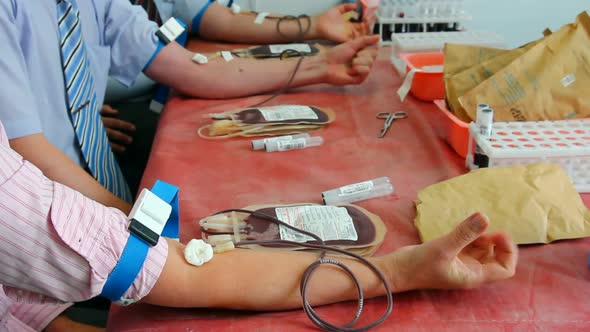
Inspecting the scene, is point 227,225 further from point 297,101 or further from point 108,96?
point 108,96

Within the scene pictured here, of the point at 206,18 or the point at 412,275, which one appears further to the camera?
the point at 206,18

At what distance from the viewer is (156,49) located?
4.74ft

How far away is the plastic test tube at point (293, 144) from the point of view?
45.2 inches

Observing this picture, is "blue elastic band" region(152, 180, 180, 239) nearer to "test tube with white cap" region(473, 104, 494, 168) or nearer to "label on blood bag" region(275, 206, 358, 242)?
"label on blood bag" region(275, 206, 358, 242)

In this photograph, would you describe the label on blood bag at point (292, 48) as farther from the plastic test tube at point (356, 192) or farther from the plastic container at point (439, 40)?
the plastic test tube at point (356, 192)

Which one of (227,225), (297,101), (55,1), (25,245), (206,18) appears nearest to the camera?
(25,245)

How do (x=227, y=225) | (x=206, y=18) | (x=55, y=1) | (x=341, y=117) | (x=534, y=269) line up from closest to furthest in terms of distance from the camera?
(x=534, y=269) < (x=227, y=225) < (x=55, y=1) < (x=341, y=117) < (x=206, y=18)

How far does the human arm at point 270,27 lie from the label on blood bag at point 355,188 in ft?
3.02

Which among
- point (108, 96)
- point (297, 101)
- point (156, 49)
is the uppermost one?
point (156, 49)

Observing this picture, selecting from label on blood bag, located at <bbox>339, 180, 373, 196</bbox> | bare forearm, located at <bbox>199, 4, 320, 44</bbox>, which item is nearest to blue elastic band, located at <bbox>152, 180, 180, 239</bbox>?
label on blood bag, located at <bbox>339, 180, 373, 196</bbox>

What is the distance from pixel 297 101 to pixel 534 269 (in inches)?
30.7

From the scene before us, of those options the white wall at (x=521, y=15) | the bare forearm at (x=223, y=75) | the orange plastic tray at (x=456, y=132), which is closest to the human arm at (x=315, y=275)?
the orange plastic tray at (x=456, y=132)

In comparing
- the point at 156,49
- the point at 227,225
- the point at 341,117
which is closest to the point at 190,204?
the point at 227,225

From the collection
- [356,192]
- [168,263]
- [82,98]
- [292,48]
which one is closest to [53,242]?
[168,263]
